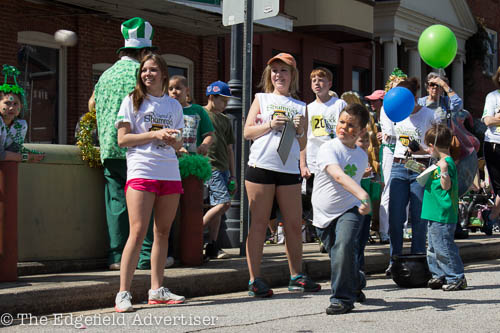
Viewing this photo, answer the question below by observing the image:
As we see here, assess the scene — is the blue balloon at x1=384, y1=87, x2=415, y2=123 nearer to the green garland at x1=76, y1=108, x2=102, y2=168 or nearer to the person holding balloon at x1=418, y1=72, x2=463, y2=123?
the person holding balloon at x1=418, y1=72, x2=463, y2=123

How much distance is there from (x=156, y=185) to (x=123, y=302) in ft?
2.91

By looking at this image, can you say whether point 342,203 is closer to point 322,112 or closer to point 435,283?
point 435,283

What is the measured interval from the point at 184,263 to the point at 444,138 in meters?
2.63

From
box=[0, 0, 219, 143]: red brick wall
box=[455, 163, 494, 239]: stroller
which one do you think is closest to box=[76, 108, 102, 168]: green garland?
box=[0, 0, 219, 143]: red brick wall

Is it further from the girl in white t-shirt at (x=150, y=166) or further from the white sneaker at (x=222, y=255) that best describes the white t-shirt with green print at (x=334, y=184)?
the white sneaker at (x=222, y=255)

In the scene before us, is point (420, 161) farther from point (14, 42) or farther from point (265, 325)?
point (14, 42)

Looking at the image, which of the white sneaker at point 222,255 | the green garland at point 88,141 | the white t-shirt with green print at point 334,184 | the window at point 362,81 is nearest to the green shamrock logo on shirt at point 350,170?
the white t-shirt with green print at point 334,184

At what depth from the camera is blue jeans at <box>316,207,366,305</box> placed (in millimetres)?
6371

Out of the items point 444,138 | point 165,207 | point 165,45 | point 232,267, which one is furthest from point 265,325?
point 165,45

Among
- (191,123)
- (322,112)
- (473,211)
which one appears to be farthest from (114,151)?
(473,211)

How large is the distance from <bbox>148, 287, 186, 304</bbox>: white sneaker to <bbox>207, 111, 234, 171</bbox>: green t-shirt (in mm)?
2907

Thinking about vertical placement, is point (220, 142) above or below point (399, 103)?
below

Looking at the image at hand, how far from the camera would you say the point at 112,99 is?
24.4 feet

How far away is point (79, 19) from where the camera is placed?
53.9 feet
